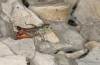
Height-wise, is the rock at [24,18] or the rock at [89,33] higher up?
the rock at [24,18]

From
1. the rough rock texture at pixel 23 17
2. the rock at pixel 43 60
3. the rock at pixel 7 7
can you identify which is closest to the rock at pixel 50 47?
the rock at pixel 43 60

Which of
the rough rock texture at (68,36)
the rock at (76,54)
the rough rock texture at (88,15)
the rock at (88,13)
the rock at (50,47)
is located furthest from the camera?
the rock at (88,13)

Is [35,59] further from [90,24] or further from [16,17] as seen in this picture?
[90,24]

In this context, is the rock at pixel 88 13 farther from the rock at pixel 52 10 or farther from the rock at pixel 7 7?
the rock at pixel 7 7


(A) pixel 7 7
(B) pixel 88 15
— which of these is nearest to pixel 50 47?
(A) pixel 7 7

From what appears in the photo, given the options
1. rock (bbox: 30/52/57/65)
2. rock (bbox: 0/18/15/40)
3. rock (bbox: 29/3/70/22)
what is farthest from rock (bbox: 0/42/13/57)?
rock (bbox: 29/3/70/22)

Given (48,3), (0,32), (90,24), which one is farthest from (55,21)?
(0,32)

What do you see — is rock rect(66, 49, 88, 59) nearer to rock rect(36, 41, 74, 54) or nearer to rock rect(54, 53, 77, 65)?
rock rect(54, 53, 77, 65)
